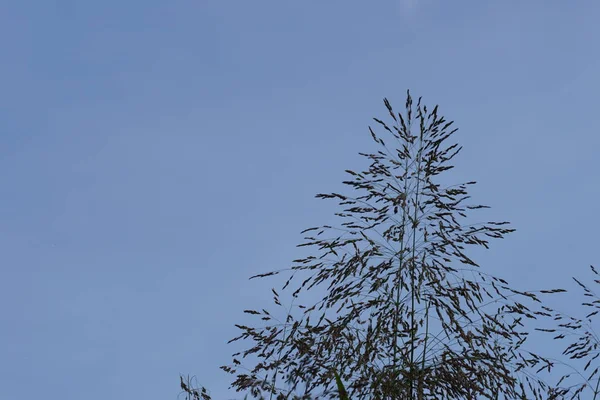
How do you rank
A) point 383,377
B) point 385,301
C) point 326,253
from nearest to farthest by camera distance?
point 383,377
point 385,301
point 326,253

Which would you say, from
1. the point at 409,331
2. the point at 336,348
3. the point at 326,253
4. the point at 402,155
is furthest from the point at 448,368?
the point at 402,155

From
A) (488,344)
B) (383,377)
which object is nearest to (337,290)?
(383,377)

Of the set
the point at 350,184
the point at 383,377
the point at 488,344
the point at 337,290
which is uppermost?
the point at 350,184

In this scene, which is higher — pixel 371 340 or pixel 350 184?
A: pixel 350 184

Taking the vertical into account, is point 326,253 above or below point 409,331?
above

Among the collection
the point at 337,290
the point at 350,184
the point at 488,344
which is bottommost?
the point at 488,344

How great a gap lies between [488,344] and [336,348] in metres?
0.93

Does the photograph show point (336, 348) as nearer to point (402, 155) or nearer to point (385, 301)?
point (385, 301)

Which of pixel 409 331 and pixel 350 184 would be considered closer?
pixel 409 331

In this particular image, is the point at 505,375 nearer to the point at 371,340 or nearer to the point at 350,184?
the point at 371,340

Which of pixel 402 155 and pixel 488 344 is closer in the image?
pixel 488 344

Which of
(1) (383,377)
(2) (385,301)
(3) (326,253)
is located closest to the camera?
(1) (383,377)

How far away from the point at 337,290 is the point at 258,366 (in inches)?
26.9

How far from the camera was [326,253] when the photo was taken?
4918mm
